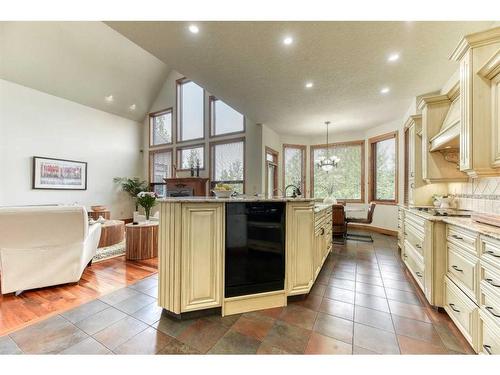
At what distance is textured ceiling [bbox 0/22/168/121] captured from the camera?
15.6 feet

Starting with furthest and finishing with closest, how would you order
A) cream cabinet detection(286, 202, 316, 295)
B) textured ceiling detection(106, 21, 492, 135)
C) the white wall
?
Result: the white wall < textured ceiling detection(106, 21, 492, 135) < cream cabinet detection(286, 202, 316, 295)

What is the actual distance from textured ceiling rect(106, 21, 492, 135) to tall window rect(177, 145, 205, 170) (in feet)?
9.79

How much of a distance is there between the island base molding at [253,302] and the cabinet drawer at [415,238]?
1.61 meters

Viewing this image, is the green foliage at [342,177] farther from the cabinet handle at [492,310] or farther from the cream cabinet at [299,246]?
the cabinet handle at [492,310]

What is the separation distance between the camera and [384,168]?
582 cm

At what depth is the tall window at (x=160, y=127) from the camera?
7.73 meters

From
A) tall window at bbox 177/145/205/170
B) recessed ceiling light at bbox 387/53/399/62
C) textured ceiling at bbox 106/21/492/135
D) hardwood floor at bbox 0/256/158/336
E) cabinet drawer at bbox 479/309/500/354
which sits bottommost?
hardwood floor at bbox 0/256/158/336

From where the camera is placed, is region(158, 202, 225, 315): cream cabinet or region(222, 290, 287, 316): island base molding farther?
region(222, 290, 287, 316): island base molding

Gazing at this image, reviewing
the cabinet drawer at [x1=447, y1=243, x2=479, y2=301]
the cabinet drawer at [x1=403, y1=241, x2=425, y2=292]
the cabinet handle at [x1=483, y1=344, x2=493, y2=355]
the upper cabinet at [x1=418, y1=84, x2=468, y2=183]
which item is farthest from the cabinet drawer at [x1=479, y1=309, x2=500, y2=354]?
the upper cabinet at [x1=418, y1=84, x2=468, y2=183]

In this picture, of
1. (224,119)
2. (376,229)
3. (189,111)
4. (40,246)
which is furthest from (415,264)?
(189,111)

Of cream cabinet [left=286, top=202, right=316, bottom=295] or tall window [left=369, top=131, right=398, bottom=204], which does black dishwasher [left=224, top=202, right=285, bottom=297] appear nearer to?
cream cabinet [left=286, top=202, right=316, bottom=295]

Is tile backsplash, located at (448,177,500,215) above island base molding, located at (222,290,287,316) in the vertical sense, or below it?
above

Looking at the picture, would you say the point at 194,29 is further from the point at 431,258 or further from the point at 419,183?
the point at 419,183

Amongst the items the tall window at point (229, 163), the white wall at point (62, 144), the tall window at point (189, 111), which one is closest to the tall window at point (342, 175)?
the tall window at point (229, 163)
